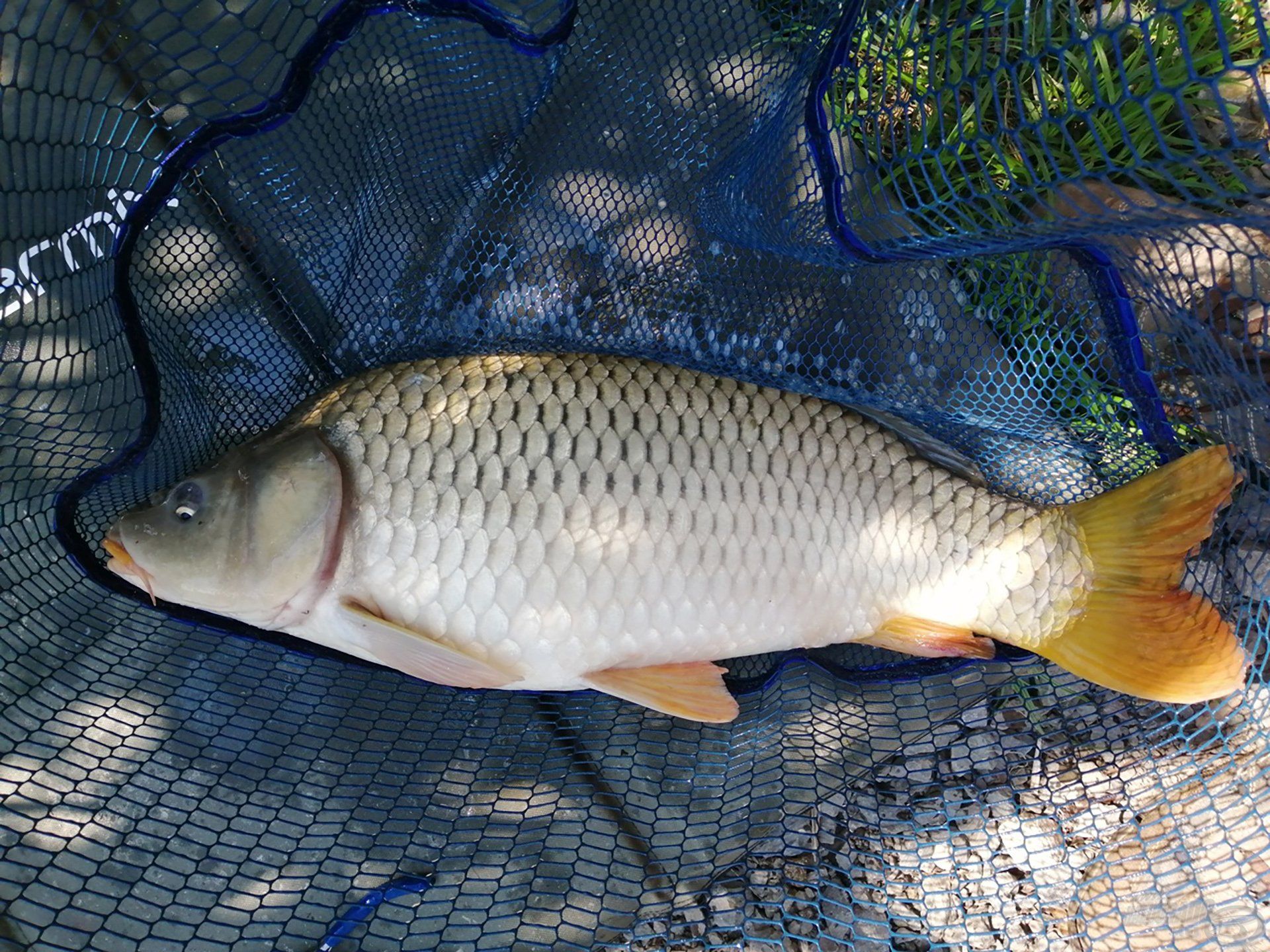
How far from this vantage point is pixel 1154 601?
1.37 metres

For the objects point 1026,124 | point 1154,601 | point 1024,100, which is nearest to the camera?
point 1026,124

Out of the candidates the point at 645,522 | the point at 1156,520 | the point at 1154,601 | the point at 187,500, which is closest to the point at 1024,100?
the point at 1156,520

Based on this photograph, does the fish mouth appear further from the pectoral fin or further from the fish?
the pectoral fin

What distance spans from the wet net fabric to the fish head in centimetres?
19

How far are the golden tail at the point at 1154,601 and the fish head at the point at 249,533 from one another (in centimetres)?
116

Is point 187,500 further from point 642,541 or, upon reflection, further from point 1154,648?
point 1154,648

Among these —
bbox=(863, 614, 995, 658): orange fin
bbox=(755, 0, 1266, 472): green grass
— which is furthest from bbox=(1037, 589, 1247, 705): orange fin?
bbox=(755, 0, 1266, 472): green grass

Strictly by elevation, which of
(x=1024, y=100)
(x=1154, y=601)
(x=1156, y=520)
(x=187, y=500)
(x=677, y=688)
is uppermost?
(x=1024, y=100)

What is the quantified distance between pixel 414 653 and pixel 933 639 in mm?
821

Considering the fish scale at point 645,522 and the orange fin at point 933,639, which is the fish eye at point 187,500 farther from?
the orange fin at point 933,639

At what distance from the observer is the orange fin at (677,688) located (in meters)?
1.36

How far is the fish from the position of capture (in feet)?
4.21

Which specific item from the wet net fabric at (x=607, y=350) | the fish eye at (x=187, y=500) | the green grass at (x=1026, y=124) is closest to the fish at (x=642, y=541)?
the fish eye at (x=187, y=500)

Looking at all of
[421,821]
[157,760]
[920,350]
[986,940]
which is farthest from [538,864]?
[920,350]
